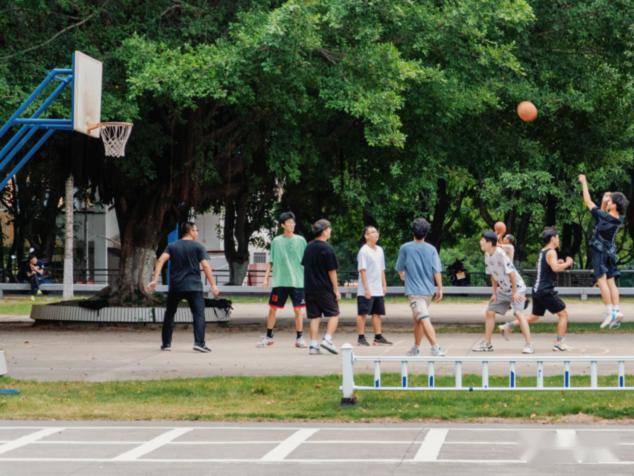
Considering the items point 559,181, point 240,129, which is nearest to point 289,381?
point 240,129

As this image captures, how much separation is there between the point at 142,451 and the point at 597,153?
62.7 feet

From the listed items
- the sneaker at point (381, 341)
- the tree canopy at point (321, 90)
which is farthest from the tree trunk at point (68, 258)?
the sneaker at point (381, 341)

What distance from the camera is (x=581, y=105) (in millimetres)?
25016

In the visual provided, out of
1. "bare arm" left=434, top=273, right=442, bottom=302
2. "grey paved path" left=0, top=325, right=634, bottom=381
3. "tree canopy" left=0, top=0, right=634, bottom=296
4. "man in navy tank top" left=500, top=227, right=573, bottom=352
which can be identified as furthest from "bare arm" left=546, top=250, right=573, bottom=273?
"tree canopy" left=0, top=0, right=634, bottom=296

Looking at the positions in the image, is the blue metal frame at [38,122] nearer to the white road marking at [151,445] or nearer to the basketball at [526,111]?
the white road marking at [151,445]

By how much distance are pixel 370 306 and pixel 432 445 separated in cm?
949

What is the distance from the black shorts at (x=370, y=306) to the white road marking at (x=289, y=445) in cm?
836

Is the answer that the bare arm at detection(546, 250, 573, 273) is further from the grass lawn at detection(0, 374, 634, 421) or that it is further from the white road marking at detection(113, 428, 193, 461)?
the white road marking at detection(113, 428, 193, 461)

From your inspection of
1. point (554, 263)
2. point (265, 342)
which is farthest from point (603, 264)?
point (265, 342)

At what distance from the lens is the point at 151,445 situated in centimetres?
1052

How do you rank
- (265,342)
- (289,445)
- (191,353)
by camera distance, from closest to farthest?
(289,445)
(191,353)
(265,342)

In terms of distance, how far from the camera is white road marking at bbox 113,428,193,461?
990cm

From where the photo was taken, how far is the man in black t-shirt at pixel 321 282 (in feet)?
58.3

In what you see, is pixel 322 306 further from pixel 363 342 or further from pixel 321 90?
pixel 321 90
